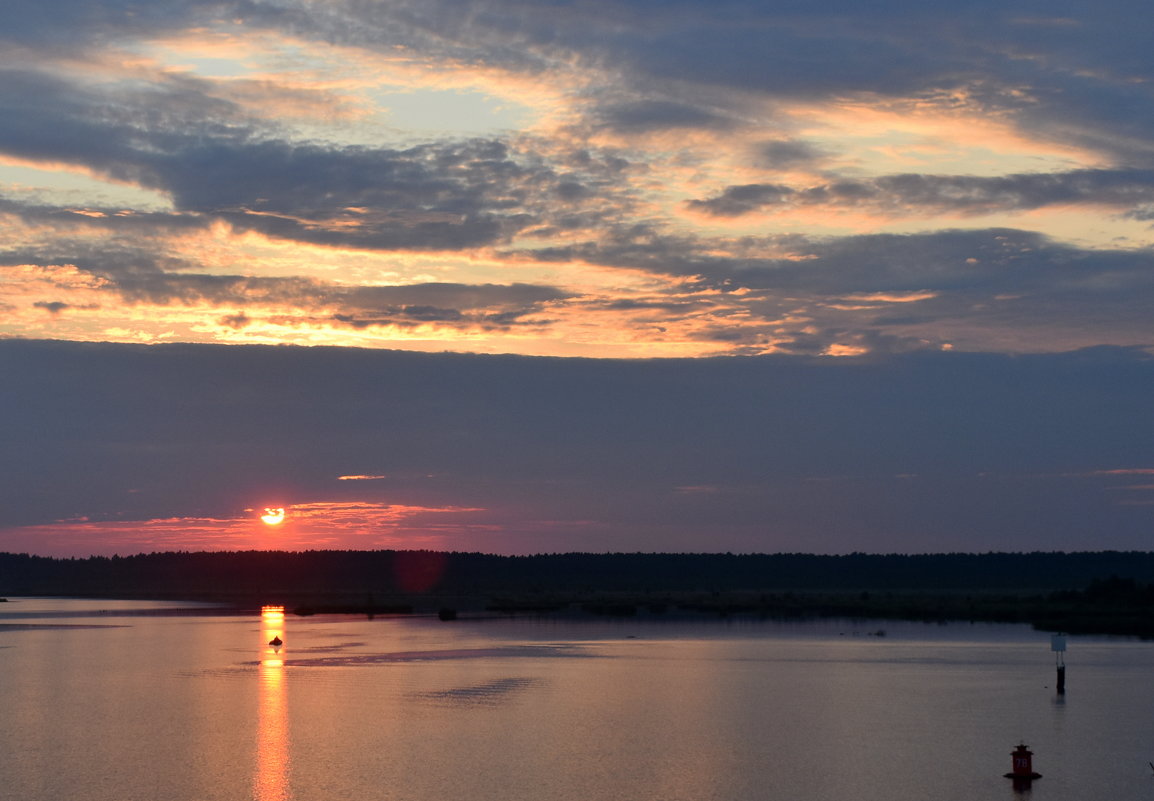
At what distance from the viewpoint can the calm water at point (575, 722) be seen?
99.2ft

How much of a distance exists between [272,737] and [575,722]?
8.82 metres

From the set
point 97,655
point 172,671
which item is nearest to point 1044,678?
point 172,671

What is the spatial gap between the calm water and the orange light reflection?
5.4 inches

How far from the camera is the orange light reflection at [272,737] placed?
30.2 meters

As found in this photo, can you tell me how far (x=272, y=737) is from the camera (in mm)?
37906

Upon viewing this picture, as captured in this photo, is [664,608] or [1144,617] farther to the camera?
[664,608]

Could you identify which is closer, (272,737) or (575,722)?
(272,737)

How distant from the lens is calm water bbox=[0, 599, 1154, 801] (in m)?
30.2

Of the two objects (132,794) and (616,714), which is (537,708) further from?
(132,794)

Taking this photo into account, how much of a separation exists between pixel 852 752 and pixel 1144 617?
6806 centimetres

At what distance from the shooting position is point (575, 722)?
131 feet

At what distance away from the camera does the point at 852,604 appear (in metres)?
128

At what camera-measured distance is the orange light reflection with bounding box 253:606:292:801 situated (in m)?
30.2

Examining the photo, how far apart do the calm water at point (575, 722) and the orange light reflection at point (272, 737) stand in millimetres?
138
